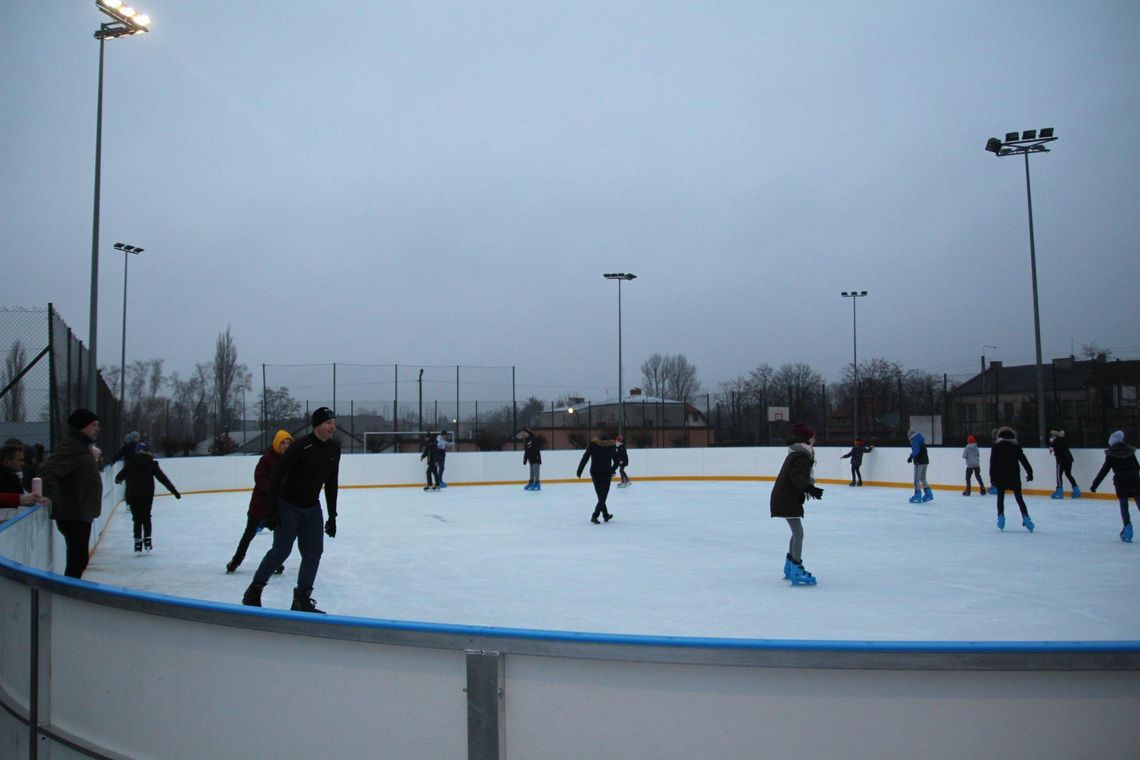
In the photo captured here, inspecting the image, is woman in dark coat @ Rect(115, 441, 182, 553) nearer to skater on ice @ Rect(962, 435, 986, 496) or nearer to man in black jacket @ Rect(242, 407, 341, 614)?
man in black jacket @ Rect(242, 407, 341, 614)

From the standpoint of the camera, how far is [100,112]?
14516 millimetres

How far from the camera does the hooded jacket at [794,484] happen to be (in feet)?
24.8

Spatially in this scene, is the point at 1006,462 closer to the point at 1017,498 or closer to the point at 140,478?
the point at 1017,498

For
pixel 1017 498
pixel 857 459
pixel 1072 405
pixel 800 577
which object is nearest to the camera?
pixel 800 577

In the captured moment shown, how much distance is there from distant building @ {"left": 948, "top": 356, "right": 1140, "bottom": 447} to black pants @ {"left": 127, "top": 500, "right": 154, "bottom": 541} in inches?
635

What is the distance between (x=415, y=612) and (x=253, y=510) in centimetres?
252

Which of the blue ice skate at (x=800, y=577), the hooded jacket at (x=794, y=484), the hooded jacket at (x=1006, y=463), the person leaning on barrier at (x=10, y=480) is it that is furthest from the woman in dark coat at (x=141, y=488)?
the hooded jacket at (x=1006, y=463)

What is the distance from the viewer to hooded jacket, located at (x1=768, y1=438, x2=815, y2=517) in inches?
297

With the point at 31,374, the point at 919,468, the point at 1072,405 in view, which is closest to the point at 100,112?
the point at 31,374

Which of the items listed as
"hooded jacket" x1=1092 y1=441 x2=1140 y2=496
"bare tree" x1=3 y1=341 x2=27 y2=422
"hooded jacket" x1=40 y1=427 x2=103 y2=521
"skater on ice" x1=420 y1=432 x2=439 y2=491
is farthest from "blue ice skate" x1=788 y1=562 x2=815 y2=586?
"skater on ice" x1=420 y1=432 x2=439 y2=491

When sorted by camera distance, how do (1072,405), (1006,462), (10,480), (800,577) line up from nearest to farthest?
(10,480) < (800,577) < (1006,462) < (1072,405)

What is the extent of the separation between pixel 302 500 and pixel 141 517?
211 inches

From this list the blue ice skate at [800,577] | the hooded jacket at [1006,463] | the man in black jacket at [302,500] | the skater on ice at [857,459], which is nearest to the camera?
the man in black jacket at [302,500]

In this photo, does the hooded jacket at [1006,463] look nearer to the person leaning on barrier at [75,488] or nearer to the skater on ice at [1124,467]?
the skater on ice at [1124,467]
